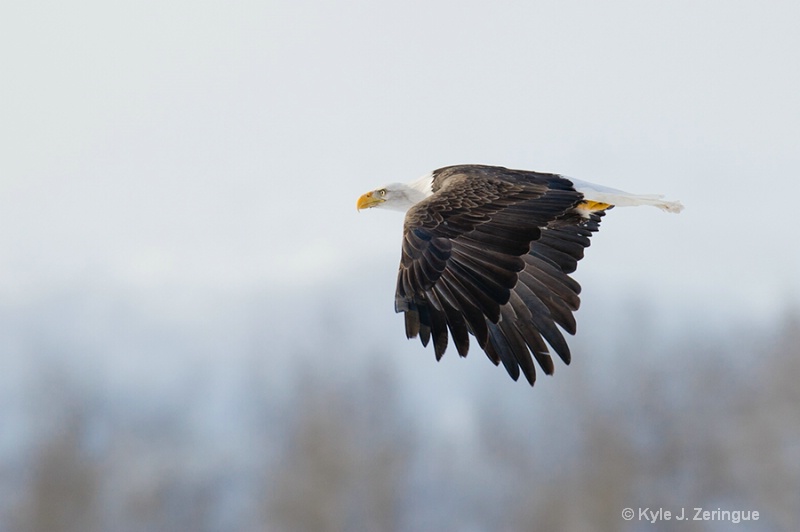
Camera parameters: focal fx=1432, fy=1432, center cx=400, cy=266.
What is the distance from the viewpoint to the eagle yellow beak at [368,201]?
37.7 ft

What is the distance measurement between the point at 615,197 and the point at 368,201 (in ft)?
7.06

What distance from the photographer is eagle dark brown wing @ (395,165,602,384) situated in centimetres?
890

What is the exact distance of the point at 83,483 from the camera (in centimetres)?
2483

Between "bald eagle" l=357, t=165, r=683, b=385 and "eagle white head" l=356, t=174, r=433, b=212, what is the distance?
1.06 metres

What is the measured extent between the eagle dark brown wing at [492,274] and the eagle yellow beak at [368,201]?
5.19ft

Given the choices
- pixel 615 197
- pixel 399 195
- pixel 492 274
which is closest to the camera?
pixel 492 274

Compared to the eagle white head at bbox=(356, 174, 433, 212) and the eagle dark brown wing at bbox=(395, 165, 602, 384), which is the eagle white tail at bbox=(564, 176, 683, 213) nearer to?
the eagle dark brown wing at bbox=(395, 165, 602, 384)

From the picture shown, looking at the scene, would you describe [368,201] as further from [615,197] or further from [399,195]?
[615,197]

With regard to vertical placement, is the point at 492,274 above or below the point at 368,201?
below

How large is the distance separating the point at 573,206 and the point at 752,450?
18.8 meters

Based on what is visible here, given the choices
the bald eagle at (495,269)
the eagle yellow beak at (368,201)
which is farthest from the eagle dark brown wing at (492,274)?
the eagle yellow beak at (368,201)

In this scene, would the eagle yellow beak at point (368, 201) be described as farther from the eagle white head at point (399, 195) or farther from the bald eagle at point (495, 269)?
the bald eagle at point (495, 269)

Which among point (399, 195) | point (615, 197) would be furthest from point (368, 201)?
point (615, 197)

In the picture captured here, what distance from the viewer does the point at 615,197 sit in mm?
10398
